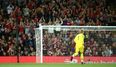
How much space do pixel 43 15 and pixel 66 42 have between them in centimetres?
407

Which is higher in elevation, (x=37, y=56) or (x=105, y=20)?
(x=105, y=20)

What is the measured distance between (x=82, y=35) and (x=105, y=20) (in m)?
5.03

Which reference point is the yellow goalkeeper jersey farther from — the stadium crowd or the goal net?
the stadium crowd

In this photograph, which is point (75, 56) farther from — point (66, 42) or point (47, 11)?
point (47, 11)

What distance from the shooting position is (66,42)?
20609mm

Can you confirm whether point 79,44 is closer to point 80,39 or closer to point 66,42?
point 80,39

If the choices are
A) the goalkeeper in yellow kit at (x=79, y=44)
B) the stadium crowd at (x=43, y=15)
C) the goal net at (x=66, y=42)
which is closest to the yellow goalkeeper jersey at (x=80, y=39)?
the goalkeeper in yellow kit at (x=79, y=44)

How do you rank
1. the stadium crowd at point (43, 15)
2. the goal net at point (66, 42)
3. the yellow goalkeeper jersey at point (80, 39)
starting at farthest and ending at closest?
the stadium crowd at point (43, 15), the goal net at point (66, 42), the yellow goalkeeper jersey at point (80, 39)

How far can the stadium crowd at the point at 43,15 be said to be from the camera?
21516 mm

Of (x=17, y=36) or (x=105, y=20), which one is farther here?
(x=105, y=20)

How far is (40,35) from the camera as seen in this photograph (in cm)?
2069

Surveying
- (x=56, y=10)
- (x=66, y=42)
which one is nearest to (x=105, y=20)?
(x=56, y=10)

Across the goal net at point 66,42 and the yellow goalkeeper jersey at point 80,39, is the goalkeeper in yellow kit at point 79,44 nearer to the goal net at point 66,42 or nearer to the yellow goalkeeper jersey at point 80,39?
the yellow goalkeeper jersey at point 80,39

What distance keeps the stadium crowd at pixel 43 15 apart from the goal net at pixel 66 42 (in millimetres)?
689
